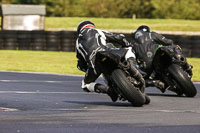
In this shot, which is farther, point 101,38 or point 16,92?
point 16,92

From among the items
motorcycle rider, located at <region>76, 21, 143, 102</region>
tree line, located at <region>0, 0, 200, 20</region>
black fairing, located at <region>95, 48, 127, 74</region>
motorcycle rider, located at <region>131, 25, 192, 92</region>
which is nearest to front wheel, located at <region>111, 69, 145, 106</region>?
black fairing, located at <region>95, 48, 127, 74</region>

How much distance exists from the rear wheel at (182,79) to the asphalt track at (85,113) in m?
0.17

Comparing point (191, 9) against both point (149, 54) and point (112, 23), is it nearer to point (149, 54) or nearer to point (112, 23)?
point (112, 23)

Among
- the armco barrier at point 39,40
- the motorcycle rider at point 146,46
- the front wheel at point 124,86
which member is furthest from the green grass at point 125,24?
the front wheel at point 124,86

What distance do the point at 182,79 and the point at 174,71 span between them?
215 mm

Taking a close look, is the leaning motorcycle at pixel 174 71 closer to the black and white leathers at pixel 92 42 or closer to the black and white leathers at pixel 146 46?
the black and white leathers at pixel 146 46

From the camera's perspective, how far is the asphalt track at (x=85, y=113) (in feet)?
22.4

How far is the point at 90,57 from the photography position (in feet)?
31.5

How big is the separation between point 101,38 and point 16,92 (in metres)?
2.89

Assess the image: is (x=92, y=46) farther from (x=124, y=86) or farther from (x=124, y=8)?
(x=124, y=8)

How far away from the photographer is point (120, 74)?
8914 mm

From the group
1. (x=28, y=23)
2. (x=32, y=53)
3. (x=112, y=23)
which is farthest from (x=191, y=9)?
(x=32, y=53)

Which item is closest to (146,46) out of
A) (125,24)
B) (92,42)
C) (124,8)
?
(92,42)

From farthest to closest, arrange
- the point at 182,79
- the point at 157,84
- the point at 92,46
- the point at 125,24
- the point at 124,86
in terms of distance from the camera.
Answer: the point at 125,24 < the point at 157,84 < the point at 182,79 < the point at 92,46 < the point at 124,86
